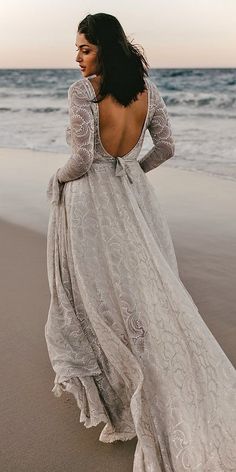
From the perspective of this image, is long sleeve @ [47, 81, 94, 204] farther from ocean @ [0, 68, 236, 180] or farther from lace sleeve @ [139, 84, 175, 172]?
ocean @ [0, 68, 236, 180]

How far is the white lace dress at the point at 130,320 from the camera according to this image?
82.7 inches

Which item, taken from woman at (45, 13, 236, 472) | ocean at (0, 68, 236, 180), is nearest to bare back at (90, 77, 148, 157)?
woman at (45, 13, 236, 472)

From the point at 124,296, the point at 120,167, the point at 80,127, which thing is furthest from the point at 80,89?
the point at 124,296

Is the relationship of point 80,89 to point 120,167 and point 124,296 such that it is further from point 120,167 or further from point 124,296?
point 124,296

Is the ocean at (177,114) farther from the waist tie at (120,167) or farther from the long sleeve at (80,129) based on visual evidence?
the long sleeve at (80,129)

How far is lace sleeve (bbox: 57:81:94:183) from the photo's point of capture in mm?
2174

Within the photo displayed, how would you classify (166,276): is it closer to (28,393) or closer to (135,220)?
(135,220)

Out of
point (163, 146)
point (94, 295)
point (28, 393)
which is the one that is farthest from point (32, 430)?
point (163, 146)

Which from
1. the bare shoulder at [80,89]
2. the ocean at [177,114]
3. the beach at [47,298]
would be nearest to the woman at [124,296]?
the bare shoulder at [80,89]

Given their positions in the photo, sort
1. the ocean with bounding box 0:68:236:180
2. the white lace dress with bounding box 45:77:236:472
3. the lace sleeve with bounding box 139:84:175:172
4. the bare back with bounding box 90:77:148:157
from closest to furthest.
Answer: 1. the white lace dress with bounding box 45:77:236:472
2. the bare back with bounding box 90:77:148:157
3. the lace sleeve with bounding box 139:84:175:172
4. the ocean with bounding box 0:68:236:180

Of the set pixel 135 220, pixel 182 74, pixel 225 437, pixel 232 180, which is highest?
pixel 135 220

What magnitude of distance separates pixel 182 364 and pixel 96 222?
0.63 meters

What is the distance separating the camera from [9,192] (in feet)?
23.6

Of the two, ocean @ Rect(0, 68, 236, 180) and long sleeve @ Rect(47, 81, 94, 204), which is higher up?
long sleeve @ Rect(47, 81, 94, 204)
